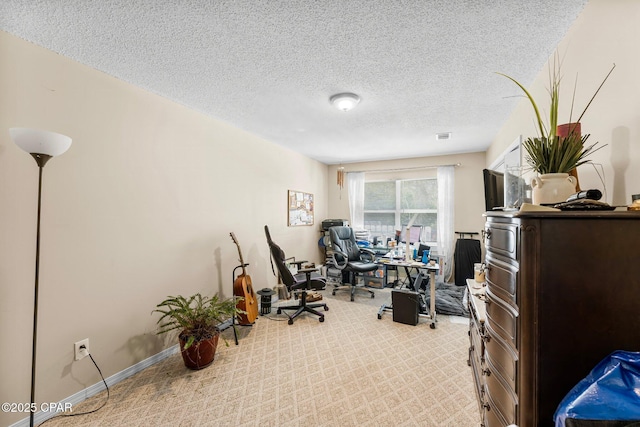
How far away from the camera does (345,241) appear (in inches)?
178

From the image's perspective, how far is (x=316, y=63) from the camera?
1852 millimetres

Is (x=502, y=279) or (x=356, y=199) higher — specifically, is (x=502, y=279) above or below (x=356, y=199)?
below

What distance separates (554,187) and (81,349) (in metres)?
3.04

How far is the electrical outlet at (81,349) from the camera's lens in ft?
5.95

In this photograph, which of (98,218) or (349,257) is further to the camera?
(349,257)

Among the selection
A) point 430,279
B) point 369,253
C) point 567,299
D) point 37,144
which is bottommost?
point 430,279

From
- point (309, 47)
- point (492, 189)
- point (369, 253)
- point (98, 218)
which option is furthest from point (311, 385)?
point (369, 253)

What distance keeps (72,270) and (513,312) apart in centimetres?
267

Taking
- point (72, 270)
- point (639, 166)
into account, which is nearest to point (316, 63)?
point (639, 166)

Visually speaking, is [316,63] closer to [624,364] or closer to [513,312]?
[513,312]

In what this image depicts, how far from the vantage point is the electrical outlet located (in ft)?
5.95

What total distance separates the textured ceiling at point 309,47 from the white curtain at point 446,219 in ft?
6.71

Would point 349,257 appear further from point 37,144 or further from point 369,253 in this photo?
point 37,144

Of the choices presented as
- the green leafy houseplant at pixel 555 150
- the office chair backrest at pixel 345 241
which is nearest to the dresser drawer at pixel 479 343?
the green leafy houseplant at pixel 555 150
